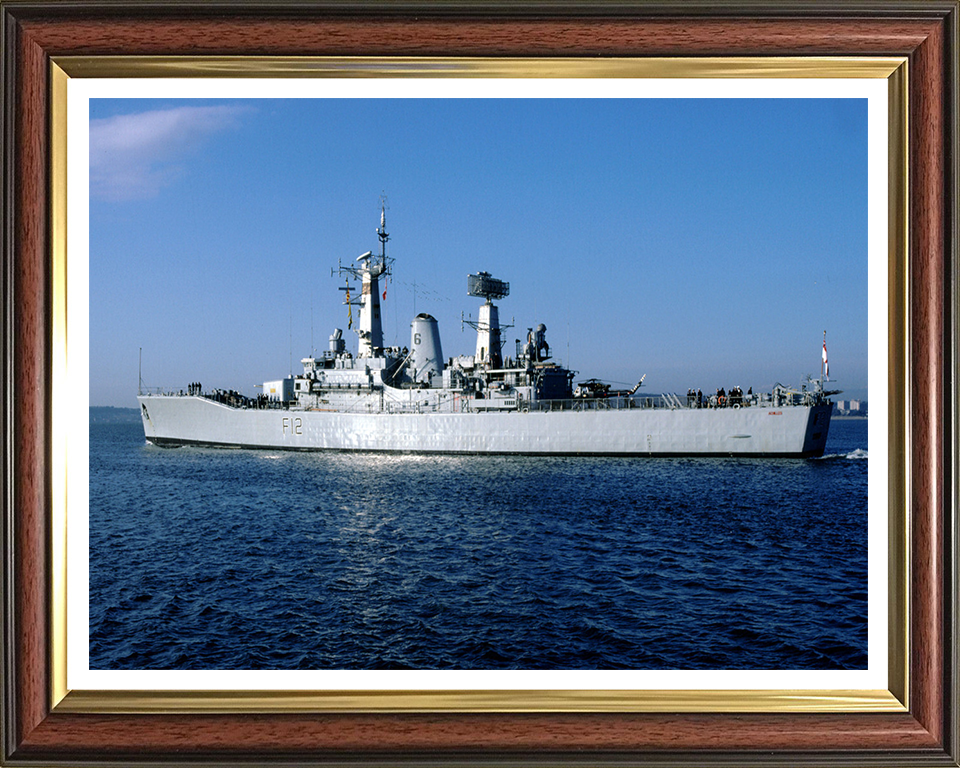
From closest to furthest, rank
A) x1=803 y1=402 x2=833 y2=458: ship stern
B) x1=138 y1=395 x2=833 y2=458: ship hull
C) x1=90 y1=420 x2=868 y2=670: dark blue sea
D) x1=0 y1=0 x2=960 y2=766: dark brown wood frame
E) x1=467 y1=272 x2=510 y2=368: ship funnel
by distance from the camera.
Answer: x1=0 y1=0 x2=960 y2=766: dark brown wood frame, x1=90 y1=420 x2=868 y2=670: dark blue sea, x1=803 y1=402 x2=833 y2=458: ship stern, x1=138 y1=395 x2=833 y2=458: ship hull, x1=467 y1=272 x2=510 y2=368: ship funnel

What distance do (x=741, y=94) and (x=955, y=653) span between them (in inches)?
117

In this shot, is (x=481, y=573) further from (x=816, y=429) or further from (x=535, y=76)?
(x=816, y=429)

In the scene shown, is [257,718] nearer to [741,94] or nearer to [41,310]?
[41,310]

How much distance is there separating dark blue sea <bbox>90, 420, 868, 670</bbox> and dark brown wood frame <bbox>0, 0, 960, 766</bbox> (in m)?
0.75

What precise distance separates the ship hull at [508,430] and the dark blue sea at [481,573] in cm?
588

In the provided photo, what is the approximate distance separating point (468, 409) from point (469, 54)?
103ft

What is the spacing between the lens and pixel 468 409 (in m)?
34.3

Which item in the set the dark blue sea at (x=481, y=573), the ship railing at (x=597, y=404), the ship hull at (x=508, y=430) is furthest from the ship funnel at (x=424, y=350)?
the dark blue sea at (x=481, y=573)

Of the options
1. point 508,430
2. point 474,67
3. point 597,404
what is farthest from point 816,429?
point 474,67

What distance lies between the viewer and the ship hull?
96.1 feet

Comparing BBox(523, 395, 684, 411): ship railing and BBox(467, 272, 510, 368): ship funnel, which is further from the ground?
BBox(467, 272, 510, 368): ship funnel

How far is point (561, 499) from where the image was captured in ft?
65.5

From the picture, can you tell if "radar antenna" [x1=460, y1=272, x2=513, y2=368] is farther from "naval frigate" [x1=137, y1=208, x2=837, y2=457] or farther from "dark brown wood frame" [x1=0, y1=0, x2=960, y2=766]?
"dark brown wood frame" [x1=0, y1=0, x2=960, y2=766]

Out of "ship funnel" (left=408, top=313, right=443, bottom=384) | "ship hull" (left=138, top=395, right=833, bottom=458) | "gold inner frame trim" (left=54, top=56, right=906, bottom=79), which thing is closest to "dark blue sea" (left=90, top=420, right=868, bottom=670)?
"gold inner frame trim" (left=54, top=56, right=906, bottom=79)
